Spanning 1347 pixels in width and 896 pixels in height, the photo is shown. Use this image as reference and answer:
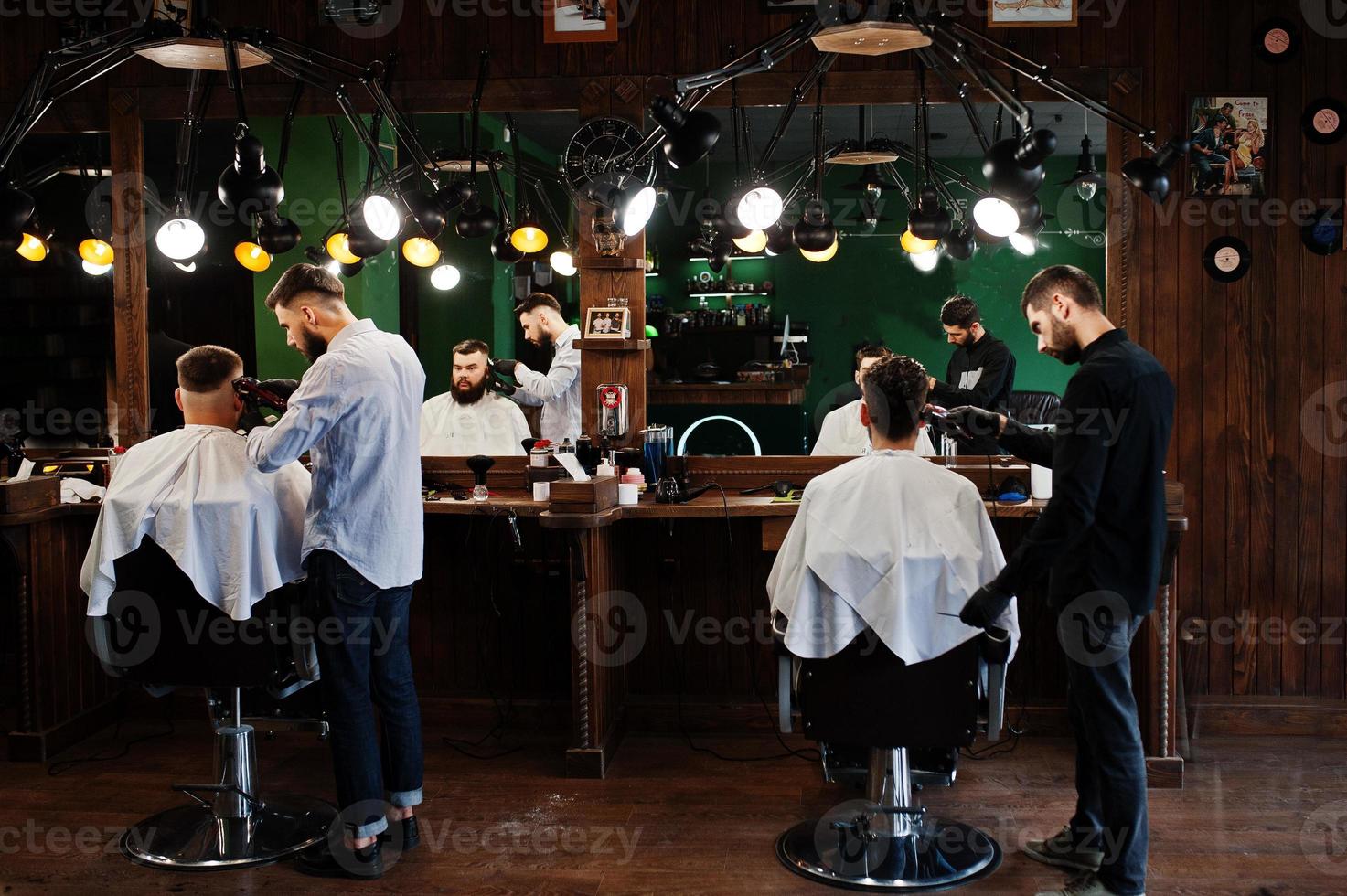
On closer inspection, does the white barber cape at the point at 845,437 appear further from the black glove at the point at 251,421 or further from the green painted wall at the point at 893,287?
the black glove at the point at 251,421

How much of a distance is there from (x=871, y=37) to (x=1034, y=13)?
95 centimetres

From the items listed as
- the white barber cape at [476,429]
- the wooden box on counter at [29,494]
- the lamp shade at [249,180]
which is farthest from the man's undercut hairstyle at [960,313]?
the wooden box on counter at [29,494]

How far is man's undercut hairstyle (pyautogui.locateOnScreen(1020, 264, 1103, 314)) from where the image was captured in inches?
103

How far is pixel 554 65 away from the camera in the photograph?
3936mm

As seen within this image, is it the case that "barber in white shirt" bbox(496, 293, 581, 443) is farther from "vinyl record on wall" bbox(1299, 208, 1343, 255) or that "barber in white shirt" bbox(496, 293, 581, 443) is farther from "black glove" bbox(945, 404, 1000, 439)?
"vinyl record on wall" bbox(1299, 208, 1343, 255)

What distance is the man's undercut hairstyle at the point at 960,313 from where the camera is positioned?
13.3 feet

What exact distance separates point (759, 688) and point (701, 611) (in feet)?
1.09

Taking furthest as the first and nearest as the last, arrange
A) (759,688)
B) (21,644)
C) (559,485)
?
(759,688)
(21,644)
(559,485)

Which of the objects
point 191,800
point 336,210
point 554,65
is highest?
point 554,65

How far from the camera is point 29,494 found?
3625 mm

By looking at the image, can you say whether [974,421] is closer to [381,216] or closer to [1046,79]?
[1046,79]

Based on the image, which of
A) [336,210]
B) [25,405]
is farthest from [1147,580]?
[25,405]

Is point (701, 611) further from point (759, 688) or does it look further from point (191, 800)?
point (191, 800)

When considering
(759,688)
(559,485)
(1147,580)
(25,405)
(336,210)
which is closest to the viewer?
(1147,580)
